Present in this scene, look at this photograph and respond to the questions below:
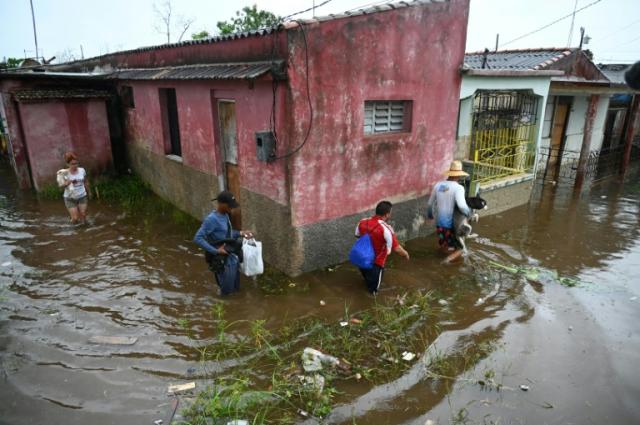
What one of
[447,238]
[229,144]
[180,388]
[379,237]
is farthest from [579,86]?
[180,388]

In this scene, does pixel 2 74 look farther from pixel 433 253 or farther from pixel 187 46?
pixel 433 253

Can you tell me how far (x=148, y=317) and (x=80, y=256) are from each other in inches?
115

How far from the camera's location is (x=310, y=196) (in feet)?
21.2

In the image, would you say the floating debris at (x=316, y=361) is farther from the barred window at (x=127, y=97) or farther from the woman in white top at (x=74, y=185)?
the barred window at (x=127, y=97)

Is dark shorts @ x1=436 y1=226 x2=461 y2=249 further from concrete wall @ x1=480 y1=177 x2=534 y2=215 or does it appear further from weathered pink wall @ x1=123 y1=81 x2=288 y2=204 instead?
weathered pink wall @ x1=123 y1=81 x2=288 y2=204

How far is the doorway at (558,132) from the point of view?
14.6 metres

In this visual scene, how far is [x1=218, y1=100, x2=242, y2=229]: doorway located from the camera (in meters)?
7.63

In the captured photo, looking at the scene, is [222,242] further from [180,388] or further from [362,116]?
[362,116]

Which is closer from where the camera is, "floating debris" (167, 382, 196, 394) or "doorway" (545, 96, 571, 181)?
"floating debris" (167, 382, 196, 394)

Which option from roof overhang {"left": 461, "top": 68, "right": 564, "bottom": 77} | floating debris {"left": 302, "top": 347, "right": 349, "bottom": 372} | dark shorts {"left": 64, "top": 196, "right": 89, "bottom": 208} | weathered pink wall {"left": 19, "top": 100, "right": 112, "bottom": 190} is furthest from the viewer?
weathered pink wall {"left": 19, "top": 100, "right": 112, "bottom": 190}

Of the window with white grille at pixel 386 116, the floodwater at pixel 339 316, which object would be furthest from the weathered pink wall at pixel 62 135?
the window with white grille at pixel 386 116

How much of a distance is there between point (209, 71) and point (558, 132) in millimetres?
13342

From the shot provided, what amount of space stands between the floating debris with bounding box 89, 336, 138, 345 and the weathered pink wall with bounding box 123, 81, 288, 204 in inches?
112

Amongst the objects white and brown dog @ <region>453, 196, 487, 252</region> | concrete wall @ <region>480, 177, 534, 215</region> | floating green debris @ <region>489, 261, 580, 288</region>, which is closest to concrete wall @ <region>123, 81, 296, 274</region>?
white and brown dog @ <region>453, 196, 487, 252</region>
